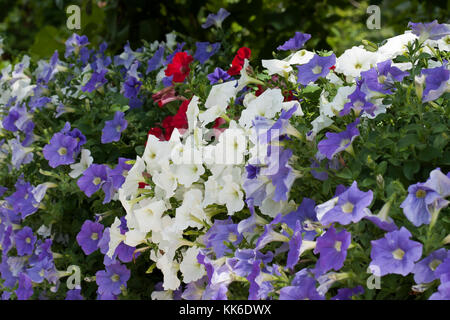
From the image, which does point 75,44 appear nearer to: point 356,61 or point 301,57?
point 301,57

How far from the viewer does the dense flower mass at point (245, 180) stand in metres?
1.47

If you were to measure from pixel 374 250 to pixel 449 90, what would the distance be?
1.79 feet

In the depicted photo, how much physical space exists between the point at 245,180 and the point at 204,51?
1.31 meters

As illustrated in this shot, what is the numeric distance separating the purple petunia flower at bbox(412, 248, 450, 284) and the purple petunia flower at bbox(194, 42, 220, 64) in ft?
5.57

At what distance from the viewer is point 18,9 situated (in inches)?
287

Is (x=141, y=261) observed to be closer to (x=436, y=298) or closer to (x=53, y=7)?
(x=436, y=298)

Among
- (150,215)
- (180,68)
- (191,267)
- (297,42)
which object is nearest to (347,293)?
(191,267)

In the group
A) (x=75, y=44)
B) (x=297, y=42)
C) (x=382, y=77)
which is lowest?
(x=382, y=77)

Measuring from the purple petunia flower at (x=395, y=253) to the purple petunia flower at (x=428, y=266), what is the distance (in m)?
0.02

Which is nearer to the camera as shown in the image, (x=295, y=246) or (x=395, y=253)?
(x=395, y=253)

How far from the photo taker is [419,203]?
54.8 inches

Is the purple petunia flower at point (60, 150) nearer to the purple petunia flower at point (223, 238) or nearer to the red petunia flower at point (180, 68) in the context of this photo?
the red petunia flower at point (180, 68)

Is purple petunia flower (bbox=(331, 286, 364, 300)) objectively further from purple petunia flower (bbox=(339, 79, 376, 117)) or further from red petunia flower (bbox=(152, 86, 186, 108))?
red petunia flower (bbox=(152, 86, 186, 108))

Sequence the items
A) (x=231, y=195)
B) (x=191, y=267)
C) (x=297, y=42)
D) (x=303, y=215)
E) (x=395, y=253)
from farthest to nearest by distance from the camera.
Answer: (x=297, y=42), (x=191, y=267), (x=231, y=195), (x=303, y=215), (x=395, y=253)
